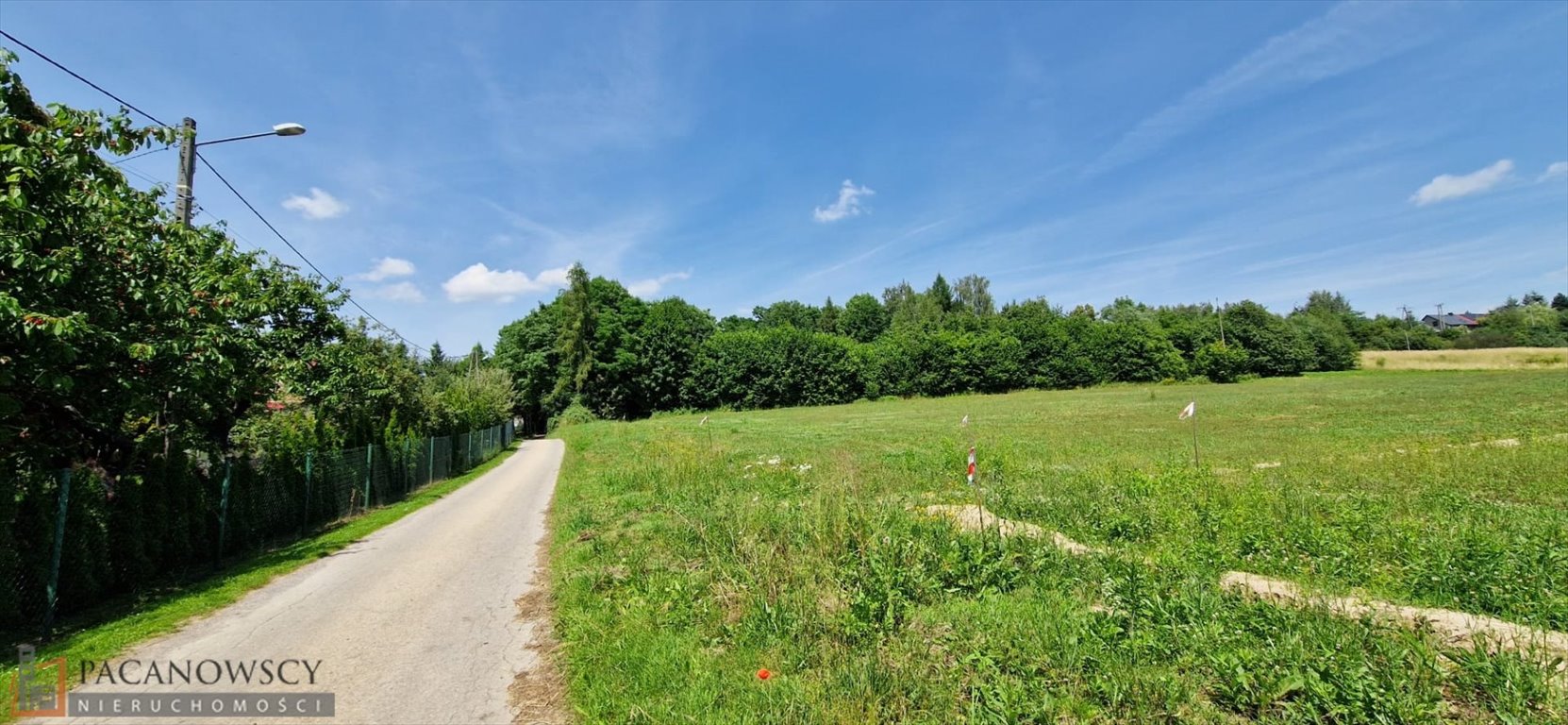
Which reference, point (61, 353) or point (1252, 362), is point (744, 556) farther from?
point (1252, 362)

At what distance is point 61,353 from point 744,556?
6.93 m

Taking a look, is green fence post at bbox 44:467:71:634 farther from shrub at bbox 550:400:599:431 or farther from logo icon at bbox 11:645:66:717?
shrub at bbox 550:400:599:431

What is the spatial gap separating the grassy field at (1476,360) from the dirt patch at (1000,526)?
82840 mm

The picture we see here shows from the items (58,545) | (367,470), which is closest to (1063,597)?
(58,545)

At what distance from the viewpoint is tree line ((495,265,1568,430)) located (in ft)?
188

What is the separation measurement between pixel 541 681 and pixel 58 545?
631 cm

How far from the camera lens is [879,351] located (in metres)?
73.6

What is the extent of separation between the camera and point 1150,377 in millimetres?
74812

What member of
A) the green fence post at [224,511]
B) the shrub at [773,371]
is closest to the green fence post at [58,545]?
the green fence post at [224,511]

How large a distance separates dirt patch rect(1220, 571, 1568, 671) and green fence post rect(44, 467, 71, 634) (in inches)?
455

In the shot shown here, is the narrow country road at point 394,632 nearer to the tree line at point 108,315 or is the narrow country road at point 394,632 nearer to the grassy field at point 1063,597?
the grassy field at point 1063,597

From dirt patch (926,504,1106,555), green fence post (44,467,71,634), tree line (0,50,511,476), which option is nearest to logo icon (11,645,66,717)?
green fence post (44,467,71,634)

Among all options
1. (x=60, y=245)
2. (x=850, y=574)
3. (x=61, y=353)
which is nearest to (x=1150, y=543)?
(x=850, y=574)

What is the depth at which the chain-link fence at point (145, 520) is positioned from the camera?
6.47 m
